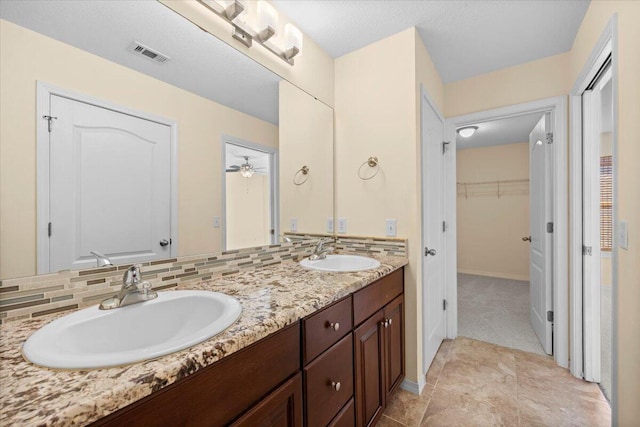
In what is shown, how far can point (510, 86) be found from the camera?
2314 mm

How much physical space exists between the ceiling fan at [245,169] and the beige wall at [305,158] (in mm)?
240

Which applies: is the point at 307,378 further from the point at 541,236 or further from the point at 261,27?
the point at 541,236

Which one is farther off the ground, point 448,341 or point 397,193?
point 397,193

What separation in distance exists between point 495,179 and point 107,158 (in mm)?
5397

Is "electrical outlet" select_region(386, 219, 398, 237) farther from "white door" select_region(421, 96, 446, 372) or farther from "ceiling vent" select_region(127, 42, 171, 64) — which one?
"ceiling vent" select_region(127, 42, 171, 64)

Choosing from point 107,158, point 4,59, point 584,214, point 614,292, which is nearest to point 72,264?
point 107,158

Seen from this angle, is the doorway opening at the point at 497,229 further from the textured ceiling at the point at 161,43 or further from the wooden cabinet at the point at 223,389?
the textured ceiling at the point at 161,43

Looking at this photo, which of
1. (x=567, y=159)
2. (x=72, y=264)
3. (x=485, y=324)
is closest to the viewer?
(x=72, y=264)

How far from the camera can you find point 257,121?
151 centimetres

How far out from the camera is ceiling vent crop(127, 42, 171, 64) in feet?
3.39

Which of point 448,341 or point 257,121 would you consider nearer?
point 257,121

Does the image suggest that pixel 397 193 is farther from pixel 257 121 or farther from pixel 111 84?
pixel 111 84

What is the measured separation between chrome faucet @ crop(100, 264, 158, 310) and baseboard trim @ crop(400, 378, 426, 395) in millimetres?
1649

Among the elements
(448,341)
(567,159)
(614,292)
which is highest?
(567,159)
